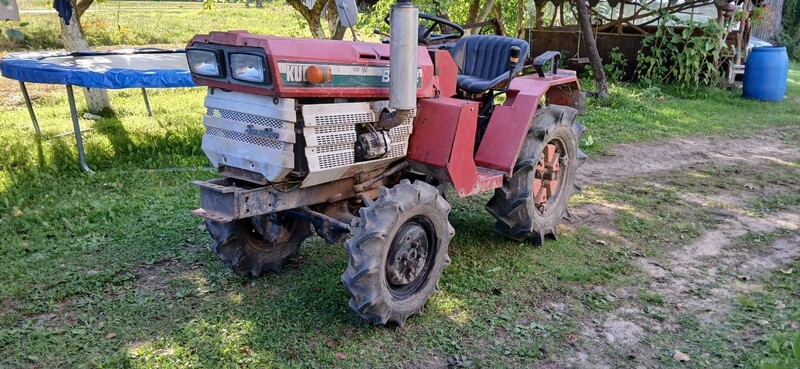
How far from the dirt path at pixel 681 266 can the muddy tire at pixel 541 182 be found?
44cm

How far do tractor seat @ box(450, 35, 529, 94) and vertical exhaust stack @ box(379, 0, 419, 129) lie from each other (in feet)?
4.80

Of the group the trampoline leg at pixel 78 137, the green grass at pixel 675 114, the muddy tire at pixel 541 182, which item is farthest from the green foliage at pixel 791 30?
the trampoline leg at pixel 78 137

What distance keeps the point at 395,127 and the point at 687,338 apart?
1925 millimetres

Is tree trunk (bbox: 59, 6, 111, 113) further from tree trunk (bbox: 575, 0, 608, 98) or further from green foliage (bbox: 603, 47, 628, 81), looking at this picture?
green foliage (bbox: 603, 47, 628, 81)

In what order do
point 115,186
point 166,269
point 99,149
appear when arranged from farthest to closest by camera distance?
point 99,149
point 115,186
point 166,269

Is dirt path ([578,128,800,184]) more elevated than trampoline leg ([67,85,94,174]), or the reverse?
trampoline leg ([67,85,94,174])

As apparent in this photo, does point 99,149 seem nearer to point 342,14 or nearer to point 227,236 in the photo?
point 227,236

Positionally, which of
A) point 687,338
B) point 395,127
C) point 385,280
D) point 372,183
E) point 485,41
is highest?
point 485,41

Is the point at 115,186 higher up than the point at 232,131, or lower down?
lower down

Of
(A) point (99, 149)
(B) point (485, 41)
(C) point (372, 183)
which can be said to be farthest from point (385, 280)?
(A) point (99, 149)

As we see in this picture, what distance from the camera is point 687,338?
11.6 feet

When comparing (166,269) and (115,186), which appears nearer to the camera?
(166,269)

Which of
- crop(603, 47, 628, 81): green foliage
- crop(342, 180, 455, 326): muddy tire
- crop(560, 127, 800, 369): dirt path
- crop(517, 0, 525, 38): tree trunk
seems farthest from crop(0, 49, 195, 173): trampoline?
crop(603, 47, 628, 81): green foliage

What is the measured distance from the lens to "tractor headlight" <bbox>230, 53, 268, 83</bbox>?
314 centimetres
